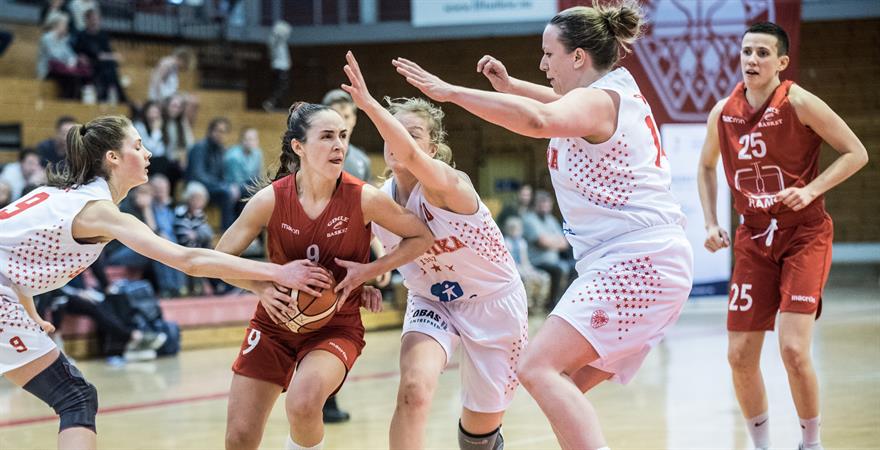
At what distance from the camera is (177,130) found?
42.5 ft

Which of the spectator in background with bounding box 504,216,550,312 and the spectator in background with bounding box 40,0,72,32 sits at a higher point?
the spectator in background with bounding box 40,0,72,32

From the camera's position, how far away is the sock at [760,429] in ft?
17.3

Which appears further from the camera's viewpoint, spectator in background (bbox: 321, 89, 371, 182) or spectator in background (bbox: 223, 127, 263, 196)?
spectator in background (bbox: 223, 127, 263, 196)

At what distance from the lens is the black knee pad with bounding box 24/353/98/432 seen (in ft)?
13.6

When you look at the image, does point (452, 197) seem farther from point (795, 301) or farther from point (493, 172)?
point (493, 172)

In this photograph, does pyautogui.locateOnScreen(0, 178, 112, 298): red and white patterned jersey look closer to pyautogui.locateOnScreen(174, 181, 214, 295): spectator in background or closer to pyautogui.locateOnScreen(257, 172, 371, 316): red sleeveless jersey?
pyautogui.locateOnScreen(257, 172, 371, 316): red sleeveless jersey

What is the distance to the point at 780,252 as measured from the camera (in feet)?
17.0

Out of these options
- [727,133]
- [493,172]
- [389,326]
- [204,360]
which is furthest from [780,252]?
[493,172]

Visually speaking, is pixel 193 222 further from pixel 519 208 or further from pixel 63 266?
pixel 63 266

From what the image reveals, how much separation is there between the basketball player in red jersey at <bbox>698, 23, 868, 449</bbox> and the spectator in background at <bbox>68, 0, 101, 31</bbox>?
10.8 meters

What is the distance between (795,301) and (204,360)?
20.3 feet

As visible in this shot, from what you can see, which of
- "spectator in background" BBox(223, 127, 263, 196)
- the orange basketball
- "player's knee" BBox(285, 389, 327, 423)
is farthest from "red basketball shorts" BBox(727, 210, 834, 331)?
"spectator in background" BBox(223, 127, 263, 196)

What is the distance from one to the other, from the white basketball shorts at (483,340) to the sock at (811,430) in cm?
154

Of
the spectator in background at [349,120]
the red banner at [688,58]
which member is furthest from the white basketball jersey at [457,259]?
the red banner at [688,58]
